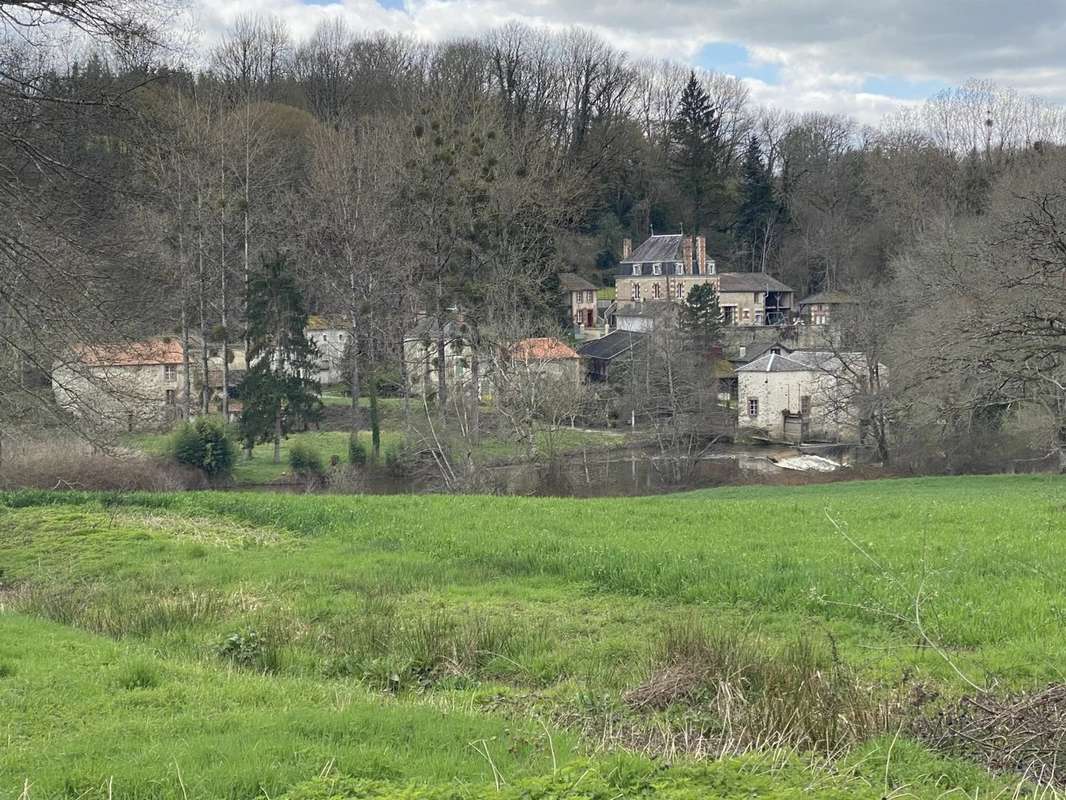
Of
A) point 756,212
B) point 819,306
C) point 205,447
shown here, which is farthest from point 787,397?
point 756,212

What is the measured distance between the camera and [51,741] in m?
6.00

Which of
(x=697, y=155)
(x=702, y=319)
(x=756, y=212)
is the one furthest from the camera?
(x=756, y=212)

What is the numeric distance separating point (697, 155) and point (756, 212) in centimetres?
804

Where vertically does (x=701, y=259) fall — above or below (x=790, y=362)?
above

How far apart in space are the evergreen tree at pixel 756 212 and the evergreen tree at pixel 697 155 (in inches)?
98.2

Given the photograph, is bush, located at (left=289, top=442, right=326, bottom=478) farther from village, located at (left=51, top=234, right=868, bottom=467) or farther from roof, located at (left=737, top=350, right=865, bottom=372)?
roof, located at (left=737, top=350, right=865, bottom=372)

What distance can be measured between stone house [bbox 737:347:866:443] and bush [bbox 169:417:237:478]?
93.9ft

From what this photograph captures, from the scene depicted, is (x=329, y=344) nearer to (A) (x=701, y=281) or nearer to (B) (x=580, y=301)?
(B) (x=580, y=301)

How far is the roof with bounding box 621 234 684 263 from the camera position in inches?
3130

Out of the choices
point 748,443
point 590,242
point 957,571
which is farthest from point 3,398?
point 590,242

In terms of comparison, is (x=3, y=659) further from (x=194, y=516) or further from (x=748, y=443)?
(x=748, y=443)

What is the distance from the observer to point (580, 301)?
79062 millimetres

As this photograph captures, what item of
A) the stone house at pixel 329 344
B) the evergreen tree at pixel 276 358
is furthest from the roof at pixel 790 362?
the evergreen tree at pixel 276 358

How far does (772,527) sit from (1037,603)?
18.5 ft
